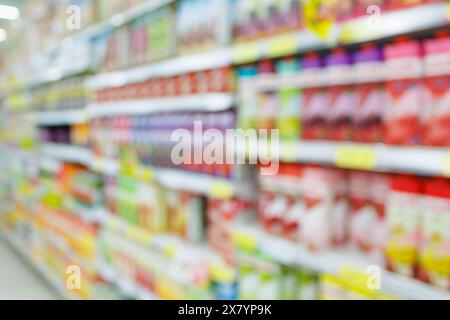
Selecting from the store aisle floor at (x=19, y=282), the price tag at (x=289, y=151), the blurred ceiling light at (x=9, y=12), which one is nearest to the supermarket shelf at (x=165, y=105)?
the price tag at (x=289, y=151)

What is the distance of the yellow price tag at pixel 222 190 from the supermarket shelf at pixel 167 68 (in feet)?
1.46

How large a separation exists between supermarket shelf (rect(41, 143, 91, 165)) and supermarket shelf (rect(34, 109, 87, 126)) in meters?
0.18

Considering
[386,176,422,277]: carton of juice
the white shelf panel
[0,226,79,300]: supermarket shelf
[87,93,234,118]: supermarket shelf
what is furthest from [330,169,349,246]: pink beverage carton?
[0,226,79,300]: supermarket shelf

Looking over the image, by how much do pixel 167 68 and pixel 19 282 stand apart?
2.80 metres

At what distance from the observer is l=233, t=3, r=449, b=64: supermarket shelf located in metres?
1.11

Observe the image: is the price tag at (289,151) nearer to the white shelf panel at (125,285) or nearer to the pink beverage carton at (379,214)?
the pink beverage carton at (379,214)

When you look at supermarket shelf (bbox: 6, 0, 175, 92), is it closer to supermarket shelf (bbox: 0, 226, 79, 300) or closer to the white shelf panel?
the white shelf panel

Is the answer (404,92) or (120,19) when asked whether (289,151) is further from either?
(120,19)

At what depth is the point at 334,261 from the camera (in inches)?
55.9

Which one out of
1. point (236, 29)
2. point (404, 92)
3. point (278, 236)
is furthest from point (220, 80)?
point (404, 92)

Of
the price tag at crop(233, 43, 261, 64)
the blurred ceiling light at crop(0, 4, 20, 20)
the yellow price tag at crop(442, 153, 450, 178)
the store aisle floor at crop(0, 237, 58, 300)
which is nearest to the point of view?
the yellow price tag at crop(442, 153, 450, 178)

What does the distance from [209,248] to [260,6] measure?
1.03 meters

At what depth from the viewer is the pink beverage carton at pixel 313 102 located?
4.89 ft
